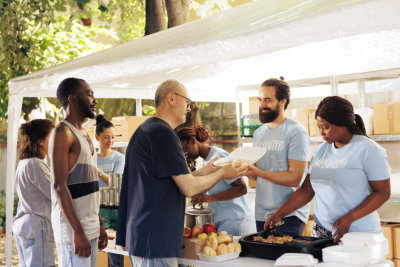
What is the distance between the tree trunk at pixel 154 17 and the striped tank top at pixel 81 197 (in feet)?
16.7

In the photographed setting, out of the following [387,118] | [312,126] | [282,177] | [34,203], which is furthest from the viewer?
[312,126]

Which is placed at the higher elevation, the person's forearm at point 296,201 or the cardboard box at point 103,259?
the person's forearm at point 296,201

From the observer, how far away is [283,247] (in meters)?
2.78

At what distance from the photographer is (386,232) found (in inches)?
169

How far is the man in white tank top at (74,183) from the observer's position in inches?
119

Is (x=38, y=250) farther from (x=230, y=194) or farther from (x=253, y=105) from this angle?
(x=253, y=105)

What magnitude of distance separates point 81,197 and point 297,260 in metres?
1.34

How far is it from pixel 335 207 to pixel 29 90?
3.19 meters

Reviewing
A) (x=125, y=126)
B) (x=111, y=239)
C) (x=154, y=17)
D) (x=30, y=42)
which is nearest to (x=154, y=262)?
(x=111, y=239)

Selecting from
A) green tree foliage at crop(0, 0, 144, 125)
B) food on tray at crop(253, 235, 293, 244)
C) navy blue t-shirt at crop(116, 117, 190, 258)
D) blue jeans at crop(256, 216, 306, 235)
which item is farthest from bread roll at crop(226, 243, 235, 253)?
green tree foliage at crop(0, 0, 144, 125)

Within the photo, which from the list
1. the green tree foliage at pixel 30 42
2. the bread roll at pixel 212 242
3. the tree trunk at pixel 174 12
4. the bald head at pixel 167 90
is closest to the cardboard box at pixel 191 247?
the bread roll at pixel 212 242

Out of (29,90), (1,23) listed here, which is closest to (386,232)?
(29,90)

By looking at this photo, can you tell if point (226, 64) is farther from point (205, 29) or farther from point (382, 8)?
point (382, 8)

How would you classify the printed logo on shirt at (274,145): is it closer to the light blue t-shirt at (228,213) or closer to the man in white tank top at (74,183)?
the light blue t-shirt at (228,213)
